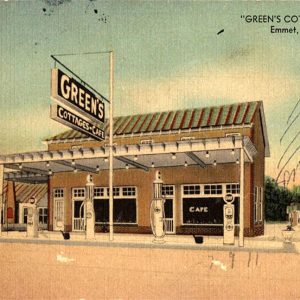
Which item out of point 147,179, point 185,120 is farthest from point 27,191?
point 185,120

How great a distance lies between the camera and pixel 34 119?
46.2ft

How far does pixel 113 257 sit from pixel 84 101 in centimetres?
561

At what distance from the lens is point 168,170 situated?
744 inches

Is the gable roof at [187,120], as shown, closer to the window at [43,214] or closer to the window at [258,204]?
the window at [258,204]

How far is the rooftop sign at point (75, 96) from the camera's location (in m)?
13.5

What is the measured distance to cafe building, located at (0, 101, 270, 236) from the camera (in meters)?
17.2

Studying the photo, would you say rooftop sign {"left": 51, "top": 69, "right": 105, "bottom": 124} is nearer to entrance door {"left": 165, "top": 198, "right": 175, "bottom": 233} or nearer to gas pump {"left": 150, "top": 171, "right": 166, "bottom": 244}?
gas pump {"left": 150, "top": 171, "right": 166, "bottom": 244}

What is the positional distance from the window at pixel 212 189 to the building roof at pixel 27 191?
36.2 ft

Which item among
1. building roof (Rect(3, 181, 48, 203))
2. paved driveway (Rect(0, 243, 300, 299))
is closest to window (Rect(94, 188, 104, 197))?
building roof (Rect(3, 181, 48, 203))

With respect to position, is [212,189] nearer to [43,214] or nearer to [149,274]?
[149,274]

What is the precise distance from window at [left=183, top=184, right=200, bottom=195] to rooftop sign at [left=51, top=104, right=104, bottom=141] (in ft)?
14.2

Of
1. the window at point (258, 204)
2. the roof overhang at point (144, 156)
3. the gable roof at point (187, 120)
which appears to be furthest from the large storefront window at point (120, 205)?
the window at point (258, 204)

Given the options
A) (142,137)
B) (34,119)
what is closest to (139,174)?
(142,137)

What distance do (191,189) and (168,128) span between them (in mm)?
2848
